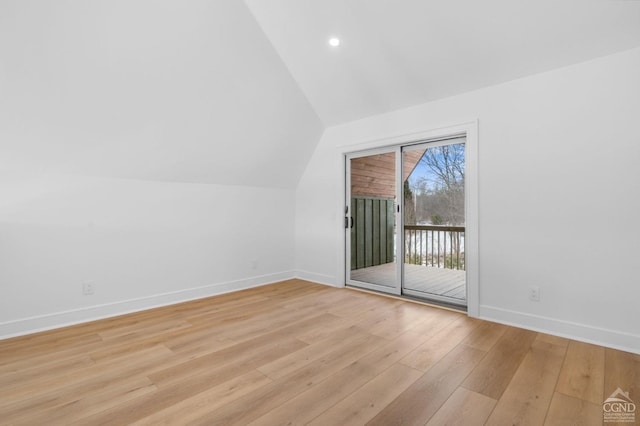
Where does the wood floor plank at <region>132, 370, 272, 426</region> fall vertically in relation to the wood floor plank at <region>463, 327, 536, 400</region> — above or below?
below

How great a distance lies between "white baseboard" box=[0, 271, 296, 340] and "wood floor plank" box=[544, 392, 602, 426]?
3.48 meters

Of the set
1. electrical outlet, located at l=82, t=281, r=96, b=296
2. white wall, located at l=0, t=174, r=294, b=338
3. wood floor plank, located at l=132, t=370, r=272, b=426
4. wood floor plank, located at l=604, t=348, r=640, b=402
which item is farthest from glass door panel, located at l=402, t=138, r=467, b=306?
electrical outlet, located at l=82, t=281, r=96, b=296

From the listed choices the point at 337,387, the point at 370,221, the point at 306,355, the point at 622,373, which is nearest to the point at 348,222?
the point at 370,221

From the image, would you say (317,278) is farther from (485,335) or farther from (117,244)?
(117,244)

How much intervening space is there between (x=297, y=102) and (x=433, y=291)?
9.43 feet

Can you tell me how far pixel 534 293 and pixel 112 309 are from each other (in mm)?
4042

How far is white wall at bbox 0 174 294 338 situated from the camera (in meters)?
2.73

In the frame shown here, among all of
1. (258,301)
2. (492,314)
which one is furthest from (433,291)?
(258,301)

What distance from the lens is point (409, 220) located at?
386 centimetres

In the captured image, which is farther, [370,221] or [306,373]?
[370,221]

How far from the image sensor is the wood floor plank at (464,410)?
5.17 ft

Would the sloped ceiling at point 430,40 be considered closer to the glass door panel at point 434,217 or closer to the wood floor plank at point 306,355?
the glass door panel at point 434,217

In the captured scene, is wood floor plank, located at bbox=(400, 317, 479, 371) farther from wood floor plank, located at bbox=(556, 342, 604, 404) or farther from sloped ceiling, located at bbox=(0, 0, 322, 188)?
sloped ceiling, located at bbox=(0, 0, 322, 188)

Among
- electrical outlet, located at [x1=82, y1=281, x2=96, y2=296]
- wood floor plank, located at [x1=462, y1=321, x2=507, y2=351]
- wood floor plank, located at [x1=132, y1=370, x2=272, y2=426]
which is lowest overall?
wood floor plank, located at [x1=132, y1=370, x2=272, y2=426]
